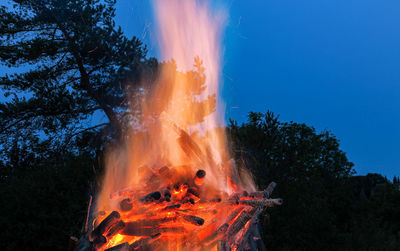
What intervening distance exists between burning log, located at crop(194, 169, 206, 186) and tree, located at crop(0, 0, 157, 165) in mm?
9363

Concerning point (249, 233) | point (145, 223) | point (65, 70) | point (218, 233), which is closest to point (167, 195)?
point (145, 223)

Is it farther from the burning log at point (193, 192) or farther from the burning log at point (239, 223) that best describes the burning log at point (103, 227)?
the burning log at point (239, 223)

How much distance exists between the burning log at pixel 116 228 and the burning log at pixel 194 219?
37.5 inches

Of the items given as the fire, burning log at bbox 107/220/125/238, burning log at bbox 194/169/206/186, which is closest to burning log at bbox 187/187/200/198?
the fire

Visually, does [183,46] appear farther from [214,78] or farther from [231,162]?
[231,162]

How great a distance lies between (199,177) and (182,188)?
410 millimetres

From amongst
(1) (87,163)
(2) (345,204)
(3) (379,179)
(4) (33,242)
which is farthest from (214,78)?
(3) (379,179)

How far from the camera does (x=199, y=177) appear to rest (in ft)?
15.6

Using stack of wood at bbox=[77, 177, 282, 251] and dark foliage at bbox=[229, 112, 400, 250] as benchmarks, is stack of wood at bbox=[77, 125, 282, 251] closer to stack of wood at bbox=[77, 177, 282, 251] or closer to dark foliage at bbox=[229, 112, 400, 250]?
stack of wood at bbox=[77, 177, 282, 251]

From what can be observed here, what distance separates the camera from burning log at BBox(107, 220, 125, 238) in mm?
3863

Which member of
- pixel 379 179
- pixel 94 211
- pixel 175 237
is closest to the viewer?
A: pixel 175 237

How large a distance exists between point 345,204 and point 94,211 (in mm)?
16768

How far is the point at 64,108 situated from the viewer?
12523mm

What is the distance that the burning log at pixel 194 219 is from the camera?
3924mm
